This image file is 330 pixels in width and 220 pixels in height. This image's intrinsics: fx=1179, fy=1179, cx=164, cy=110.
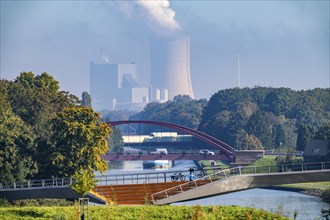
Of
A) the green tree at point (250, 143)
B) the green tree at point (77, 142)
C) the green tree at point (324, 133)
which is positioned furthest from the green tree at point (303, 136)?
the green tree at point (77, 142)

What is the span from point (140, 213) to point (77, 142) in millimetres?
33620

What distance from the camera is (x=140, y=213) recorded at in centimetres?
5991

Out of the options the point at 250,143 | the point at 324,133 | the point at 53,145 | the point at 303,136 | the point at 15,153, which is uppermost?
the point at 303,136

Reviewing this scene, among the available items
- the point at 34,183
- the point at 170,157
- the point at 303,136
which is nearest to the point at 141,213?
the point at 34,183

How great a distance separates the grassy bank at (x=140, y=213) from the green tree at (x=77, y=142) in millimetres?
29078

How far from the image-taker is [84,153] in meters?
92.7

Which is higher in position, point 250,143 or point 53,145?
point 250,143

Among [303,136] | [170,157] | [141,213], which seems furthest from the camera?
[303,136]

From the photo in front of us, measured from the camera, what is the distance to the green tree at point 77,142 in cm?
9038

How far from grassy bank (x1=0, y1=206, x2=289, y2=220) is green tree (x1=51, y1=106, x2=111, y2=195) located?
29.1 m

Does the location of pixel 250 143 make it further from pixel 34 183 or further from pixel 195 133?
pixel 34 183

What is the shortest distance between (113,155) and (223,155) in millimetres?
15699

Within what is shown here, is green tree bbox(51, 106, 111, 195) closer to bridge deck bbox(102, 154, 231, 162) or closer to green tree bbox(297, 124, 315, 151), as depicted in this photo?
bridge deck bbox(102, 154, 231, 162)

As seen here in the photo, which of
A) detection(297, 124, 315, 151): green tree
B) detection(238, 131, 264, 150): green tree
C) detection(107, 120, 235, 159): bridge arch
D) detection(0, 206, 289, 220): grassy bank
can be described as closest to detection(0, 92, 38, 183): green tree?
detection(0, 206, 289, 220): grassy bank
